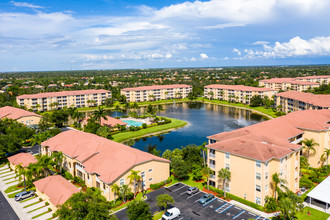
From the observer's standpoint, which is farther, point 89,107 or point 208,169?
point 89,107

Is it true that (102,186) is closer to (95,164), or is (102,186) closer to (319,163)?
(95,164)

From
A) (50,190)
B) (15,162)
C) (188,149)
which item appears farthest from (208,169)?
(15,162)

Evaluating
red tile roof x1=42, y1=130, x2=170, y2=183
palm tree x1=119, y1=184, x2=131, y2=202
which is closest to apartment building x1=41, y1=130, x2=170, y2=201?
red tile roof x1=42, y1=130, x2=170, y2=183

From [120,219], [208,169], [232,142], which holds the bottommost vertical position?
[120,219]

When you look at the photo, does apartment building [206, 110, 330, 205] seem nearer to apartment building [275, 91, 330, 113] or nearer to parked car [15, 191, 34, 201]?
parked car [15, 191, 34, 201]

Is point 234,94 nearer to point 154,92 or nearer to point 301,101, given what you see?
point 154,92

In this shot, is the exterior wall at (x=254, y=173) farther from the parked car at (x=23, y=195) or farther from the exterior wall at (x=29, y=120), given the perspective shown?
the exterior wall at (x=29, y=120)

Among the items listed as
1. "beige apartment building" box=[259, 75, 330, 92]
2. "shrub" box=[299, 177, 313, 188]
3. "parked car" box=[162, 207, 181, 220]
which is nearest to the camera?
"parked car" box=[162, 207, 181, 220]
